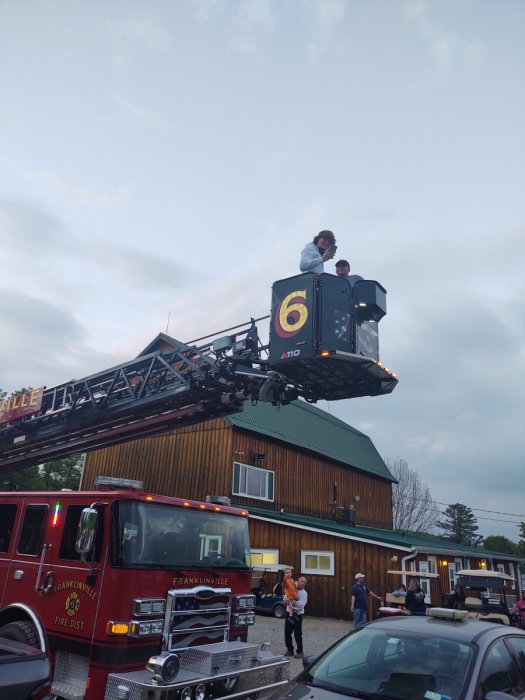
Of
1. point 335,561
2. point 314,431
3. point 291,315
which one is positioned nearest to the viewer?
point 291,315

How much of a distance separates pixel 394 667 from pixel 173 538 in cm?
343

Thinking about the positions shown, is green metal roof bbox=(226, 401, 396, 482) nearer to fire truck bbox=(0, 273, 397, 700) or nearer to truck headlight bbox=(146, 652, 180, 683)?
fire truck bbox=(0, 273, 397, 700)

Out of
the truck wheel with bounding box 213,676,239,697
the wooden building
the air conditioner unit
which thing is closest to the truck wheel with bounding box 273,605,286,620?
the wooden building

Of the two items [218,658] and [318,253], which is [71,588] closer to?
[218,658]

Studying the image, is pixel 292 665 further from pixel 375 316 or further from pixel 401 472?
pixel 401 472

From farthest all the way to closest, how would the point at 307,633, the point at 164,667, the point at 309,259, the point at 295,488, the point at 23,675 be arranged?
the point at 295,488, the point at 307,633, the point at 309,259, the point at 164,667, the point at 23,675

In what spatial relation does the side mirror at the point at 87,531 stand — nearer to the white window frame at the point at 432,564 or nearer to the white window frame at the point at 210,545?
the white window frame at the point at 210,545

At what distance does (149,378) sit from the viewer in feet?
37.3

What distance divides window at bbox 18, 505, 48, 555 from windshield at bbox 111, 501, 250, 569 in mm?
1651

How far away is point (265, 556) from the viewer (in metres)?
20.9

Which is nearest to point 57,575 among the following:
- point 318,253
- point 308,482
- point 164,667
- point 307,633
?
point 164,667

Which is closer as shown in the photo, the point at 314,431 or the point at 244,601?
the point at 244,601

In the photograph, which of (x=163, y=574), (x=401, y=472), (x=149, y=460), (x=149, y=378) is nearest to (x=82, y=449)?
(x=149, y=378)

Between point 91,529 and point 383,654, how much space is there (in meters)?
3.45
